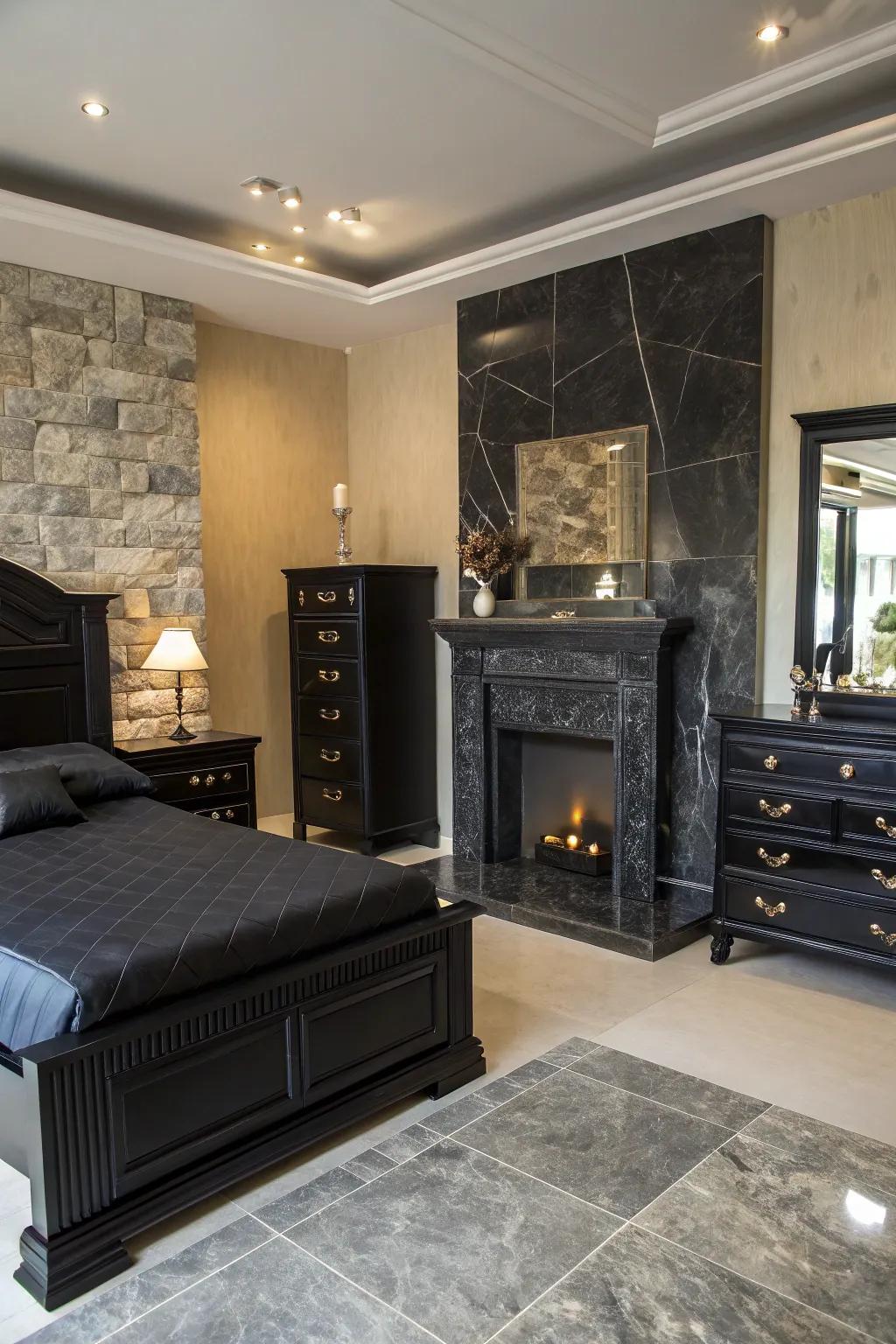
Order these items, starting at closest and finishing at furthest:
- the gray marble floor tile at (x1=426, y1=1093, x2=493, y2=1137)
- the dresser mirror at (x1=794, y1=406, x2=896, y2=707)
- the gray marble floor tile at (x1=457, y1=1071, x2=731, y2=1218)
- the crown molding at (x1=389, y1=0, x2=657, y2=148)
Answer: the gray marble floor tile at (x1=457, y1=1071, x2=731, y2=1218)
the gray marble floor tile at (x1=426, y1=1093, x2=493, y2=1137)
the crown molding at (x1=389, y1=0, x2=657, y2=148)
the dresser mirror at (x1=794, y1=406, x2=896, y2=707)

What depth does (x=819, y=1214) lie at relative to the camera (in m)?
2.12

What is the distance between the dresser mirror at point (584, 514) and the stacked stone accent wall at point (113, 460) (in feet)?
5.34

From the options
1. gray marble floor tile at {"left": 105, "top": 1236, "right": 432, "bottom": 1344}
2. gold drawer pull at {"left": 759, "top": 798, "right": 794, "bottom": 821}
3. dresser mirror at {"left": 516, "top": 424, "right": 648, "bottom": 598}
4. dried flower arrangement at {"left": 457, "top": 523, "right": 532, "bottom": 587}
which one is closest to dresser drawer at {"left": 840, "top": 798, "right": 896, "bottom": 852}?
gold drawer pull at {"left": 759, "top": 798, "right": 794, "bottom": 821}

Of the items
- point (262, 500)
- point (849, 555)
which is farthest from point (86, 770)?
point (849, 555)

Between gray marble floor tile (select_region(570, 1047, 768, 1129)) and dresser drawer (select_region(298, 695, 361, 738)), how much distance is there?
7.79ft

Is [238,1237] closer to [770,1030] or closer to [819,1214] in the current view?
[819,1214]

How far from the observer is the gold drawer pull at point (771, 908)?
3.40m

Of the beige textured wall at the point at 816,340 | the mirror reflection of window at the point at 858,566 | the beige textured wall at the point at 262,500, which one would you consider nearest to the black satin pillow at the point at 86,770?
the beige textured wall at the point at 262,500

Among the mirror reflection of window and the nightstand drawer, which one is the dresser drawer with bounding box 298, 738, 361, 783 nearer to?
the nightstand drawer

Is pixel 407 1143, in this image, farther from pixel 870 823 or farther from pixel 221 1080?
pixel 870 823

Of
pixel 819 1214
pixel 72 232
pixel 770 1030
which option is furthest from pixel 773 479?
pixel 72 232

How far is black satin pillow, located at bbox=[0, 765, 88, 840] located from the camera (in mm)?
3172

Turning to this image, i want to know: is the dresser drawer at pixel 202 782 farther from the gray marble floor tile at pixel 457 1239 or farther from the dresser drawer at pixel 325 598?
the gray marble floor tile at pixel 457 1239

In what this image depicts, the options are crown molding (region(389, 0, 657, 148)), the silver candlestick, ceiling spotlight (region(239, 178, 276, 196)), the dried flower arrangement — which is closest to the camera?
crown molding (region(389, 0, 657, 148))
